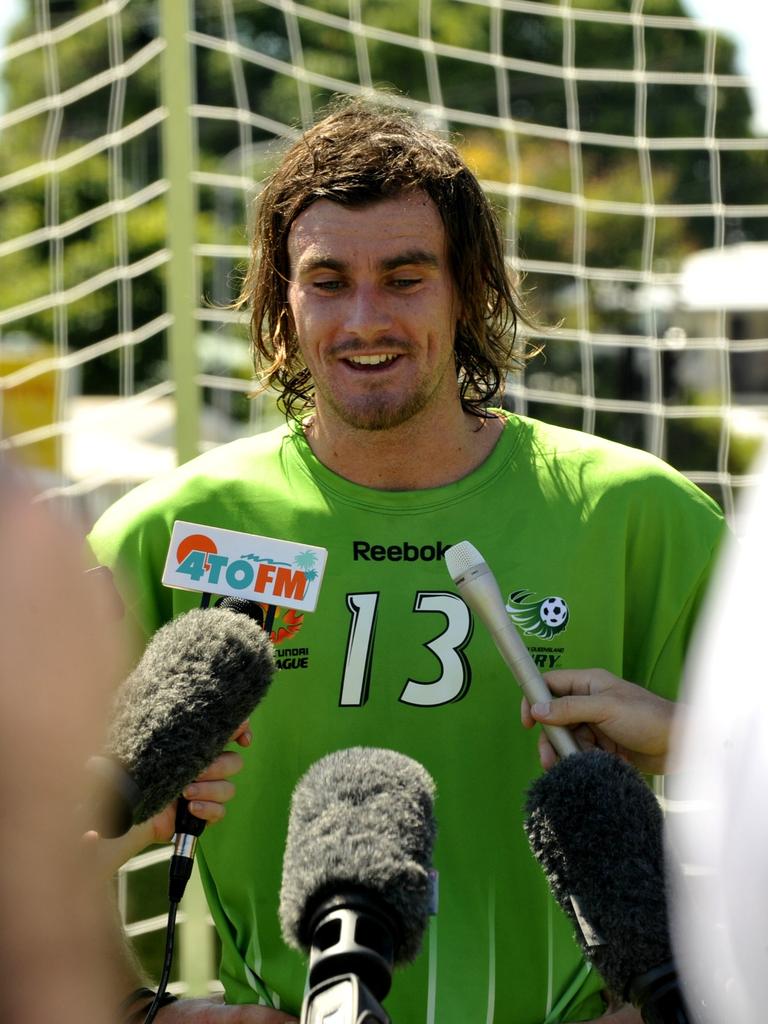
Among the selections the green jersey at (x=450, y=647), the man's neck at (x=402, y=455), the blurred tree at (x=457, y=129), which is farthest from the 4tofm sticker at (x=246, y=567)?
the blurred tree at (x=457, y=129)

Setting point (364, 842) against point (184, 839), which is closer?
point (364, 842)

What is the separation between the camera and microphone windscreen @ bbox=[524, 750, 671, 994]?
1.61 meters

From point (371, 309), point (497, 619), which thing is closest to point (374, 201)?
point (371, 309)

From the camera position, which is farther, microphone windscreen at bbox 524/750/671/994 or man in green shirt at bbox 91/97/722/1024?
man in green shirt at bbox 91/97/722/1024

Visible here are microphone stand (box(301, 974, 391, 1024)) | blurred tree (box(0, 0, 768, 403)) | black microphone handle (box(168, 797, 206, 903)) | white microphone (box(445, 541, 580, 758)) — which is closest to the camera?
microphone stand (box(301, 974, 391, 1024))

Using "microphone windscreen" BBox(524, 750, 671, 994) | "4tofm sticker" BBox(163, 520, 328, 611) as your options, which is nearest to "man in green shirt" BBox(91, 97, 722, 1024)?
"4tofm sticker" BBox(163, 520, 328, 611)

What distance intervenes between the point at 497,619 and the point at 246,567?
447 millimetres

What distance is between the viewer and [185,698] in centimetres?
181

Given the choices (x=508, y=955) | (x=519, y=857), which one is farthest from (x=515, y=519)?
(x=508, y=955)

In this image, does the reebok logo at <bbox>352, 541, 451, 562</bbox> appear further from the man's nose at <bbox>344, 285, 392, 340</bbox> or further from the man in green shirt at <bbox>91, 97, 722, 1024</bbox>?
the man's nose at <bbox>344, 285, 392, 340</bbox>

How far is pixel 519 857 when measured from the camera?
2316 millimetres

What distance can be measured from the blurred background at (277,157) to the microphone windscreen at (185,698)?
0.59 meters

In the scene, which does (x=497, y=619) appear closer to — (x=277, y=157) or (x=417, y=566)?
(x=417, y=566)

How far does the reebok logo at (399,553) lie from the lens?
241 centimetres
